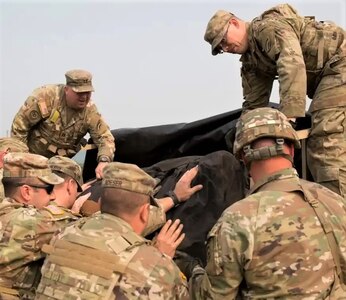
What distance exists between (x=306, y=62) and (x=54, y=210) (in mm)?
2143

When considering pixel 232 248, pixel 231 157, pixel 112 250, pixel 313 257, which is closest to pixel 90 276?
pixel 112 250

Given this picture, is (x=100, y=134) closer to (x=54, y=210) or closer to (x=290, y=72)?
(x=290, y=72)

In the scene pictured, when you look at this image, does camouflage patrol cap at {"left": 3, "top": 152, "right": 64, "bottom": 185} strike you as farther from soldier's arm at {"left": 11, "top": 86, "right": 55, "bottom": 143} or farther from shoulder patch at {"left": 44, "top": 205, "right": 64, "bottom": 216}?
soldier's arm at {"left": 11, "top": 86, "right": 55, "bottom": 143}

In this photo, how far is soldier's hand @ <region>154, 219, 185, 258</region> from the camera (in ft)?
11.1

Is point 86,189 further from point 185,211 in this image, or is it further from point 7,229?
point 7,229

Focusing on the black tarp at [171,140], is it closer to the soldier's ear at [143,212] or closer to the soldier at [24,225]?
the soldier at [24,225]

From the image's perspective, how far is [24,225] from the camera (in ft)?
10.7

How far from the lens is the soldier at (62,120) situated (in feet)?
20.1

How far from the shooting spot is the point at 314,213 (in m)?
2.76

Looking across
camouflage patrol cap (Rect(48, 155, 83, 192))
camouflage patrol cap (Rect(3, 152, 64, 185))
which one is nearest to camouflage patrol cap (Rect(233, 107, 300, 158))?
camouflage patrol cap (Rect(3, 152, 64, 185))

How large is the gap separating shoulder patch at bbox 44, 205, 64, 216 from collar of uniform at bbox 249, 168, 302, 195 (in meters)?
1.17

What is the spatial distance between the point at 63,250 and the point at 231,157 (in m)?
1.99

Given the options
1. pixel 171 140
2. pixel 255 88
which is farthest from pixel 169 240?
pixel 171 140

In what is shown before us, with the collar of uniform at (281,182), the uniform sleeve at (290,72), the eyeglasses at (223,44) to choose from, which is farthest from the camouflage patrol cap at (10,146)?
the collar of uniform at (281,182)
